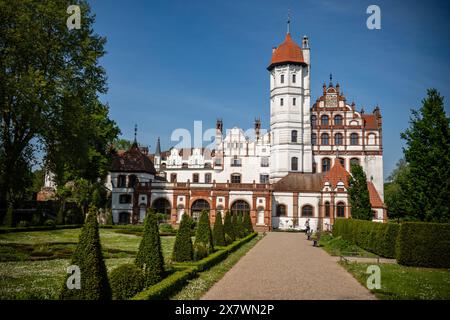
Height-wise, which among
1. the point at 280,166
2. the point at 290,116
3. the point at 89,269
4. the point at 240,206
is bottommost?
the point at 89,269

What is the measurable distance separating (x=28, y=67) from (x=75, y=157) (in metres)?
6.76

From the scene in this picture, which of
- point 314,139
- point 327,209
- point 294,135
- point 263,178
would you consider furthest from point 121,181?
point 314,139

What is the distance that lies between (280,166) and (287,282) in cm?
4324

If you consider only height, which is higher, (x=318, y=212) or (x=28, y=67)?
(x=28, y=67)

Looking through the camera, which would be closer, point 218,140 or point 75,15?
point 75,15

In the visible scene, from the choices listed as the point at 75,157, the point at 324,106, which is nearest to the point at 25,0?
the point at 75,157

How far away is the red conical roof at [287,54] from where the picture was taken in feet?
192

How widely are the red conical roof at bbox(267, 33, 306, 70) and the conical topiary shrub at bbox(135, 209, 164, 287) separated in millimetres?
49220

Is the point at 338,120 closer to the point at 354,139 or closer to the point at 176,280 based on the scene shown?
the point at 354,139

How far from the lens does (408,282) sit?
1427 cm

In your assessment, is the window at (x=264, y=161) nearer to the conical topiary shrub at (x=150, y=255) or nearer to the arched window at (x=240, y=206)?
the arched window at (x=240, y=206)

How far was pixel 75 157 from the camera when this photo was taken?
29.4m

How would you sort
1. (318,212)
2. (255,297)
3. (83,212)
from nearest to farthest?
(255,297), (83,212), (318,212)
